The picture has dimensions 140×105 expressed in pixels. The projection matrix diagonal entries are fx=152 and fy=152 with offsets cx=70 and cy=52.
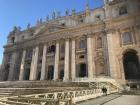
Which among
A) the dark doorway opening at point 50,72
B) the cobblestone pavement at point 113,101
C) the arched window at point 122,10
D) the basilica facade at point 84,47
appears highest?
the arched window at point 122,10

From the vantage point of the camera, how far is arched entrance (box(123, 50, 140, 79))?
28094mm

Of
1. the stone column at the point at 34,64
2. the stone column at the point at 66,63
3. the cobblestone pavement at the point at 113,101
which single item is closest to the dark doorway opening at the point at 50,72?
the stone column at the point at 34,64

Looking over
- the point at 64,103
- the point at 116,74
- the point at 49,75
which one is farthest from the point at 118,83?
the point at 64,103

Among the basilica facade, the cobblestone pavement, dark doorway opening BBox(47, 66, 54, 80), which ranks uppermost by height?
the basilica facade

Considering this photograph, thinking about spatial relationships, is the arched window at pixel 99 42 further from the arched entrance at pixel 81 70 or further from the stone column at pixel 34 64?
the stone column at pixel 34 64

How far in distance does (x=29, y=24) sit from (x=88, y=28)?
19.7 m

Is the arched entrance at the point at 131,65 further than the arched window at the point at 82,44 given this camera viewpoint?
No

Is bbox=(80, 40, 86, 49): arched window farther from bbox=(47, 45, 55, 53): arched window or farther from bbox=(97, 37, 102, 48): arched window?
bbox=(47, 45, 55, 53): arched window

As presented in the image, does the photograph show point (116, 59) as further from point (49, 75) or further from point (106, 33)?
point (49, 75)

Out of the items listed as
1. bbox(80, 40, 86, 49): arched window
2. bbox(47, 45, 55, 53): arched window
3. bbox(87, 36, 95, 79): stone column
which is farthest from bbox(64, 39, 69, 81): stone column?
bbox(47, 45, 55, 53): arched window

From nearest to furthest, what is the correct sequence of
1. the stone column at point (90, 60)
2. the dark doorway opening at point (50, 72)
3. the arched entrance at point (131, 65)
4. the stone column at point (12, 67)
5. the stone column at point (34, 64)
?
the arched entrance at point (131, 65) < the stone column at point (90, 60) < the dark doorway opening at point (50, 72) < the stone column at point (34, 64) < the stone column at point (12, 67)

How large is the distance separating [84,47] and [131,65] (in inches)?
391

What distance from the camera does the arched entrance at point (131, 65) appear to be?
28.1 meters

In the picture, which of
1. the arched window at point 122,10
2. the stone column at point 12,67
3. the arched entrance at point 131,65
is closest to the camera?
the arched entrance at point 131,65
